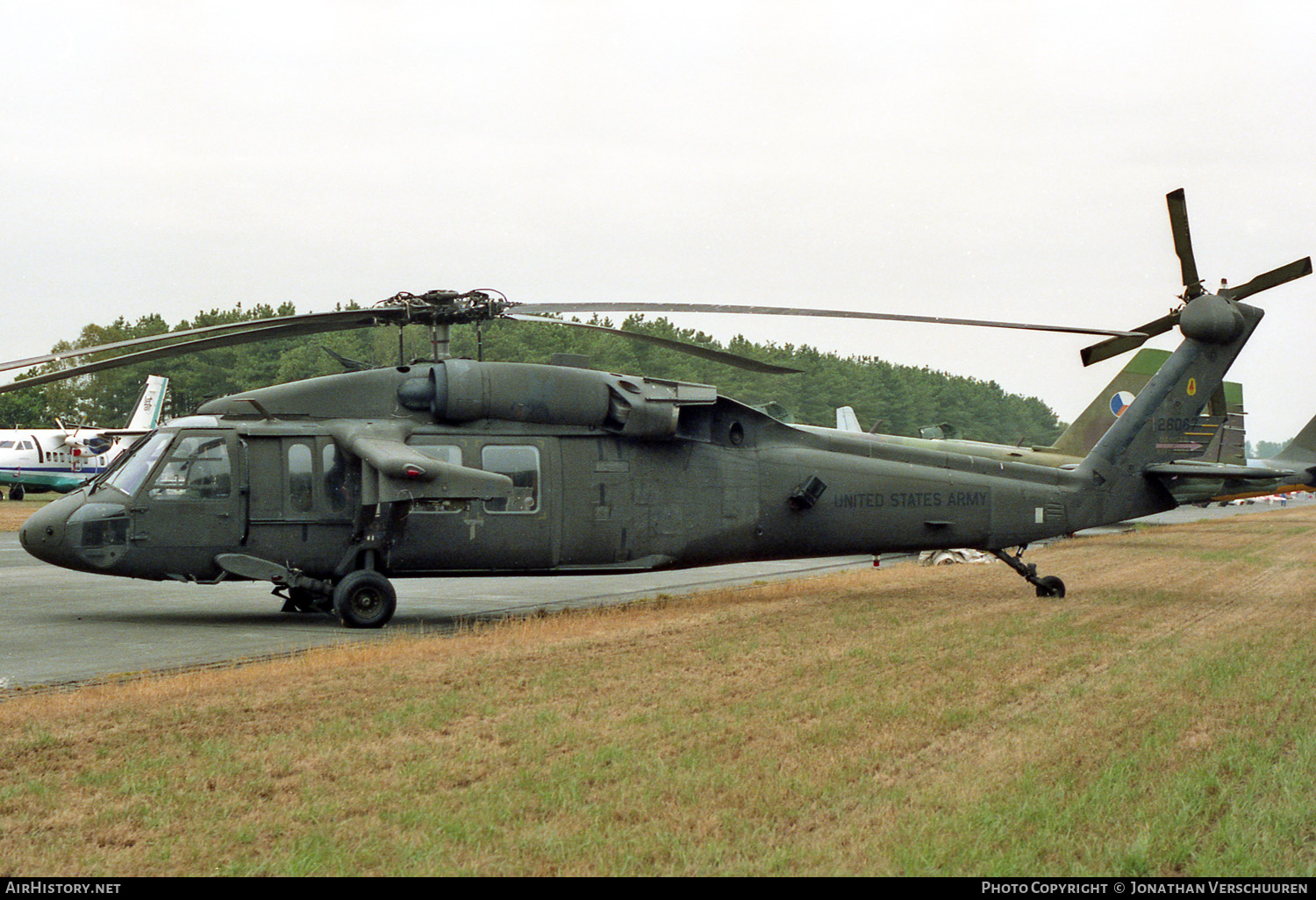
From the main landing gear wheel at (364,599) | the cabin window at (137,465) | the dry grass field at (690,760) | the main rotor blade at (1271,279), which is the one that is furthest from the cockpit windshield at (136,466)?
the main rotor blade at (1271,279)

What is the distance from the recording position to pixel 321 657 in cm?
1118

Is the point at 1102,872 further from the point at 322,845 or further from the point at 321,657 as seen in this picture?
the point at 321,657

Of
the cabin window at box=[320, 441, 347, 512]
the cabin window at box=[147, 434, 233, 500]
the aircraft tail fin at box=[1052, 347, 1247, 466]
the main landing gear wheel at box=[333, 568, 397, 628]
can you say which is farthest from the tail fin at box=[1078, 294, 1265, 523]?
the aircraft tail fin at box=[1052, 347, 1247, 466]

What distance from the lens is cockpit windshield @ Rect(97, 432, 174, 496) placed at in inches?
571

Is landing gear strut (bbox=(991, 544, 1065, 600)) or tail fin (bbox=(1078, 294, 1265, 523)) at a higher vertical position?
tail fin (bbox=(1078, 294, 1265, 523))

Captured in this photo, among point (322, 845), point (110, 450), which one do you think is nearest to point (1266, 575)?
point (322, 845)

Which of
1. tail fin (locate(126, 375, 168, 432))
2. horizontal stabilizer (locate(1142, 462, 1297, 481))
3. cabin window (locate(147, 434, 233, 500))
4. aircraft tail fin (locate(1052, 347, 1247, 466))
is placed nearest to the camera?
cabin window (locate(147, 434, 233, 500))

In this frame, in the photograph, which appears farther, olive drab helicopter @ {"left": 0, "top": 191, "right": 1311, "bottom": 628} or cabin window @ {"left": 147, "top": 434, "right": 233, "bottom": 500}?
cabin window @ {"left": 147, "top": 434, "right": 233, "bottom": 500}

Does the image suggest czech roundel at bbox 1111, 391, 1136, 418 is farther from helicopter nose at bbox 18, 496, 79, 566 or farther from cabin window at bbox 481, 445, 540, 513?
helicopter nose at bbox 18, 496, 79, 566

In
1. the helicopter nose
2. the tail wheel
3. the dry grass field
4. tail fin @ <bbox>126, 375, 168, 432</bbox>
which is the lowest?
the tail wheel

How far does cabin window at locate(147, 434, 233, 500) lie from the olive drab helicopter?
0.02 meters

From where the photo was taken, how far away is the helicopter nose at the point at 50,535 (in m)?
14.3

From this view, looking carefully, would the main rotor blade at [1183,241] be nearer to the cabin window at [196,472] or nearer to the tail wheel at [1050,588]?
the tail wheel at [1050,588]

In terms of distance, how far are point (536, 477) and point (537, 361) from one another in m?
40.3
